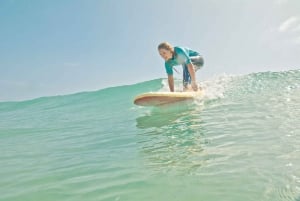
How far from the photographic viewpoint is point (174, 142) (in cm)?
371

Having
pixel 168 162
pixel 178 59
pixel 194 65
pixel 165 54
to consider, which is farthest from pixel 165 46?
pixel 168 162

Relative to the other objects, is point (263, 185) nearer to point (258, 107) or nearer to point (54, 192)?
point (54, 192)

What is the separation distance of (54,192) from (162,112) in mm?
4322

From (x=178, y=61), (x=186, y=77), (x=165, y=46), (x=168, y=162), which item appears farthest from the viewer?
(x=186, y=77)

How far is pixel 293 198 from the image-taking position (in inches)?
75.1

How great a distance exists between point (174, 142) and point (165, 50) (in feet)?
12.3

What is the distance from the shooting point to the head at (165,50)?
7.08m

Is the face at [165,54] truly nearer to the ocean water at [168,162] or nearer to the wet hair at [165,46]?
the wet hair at [165,46]

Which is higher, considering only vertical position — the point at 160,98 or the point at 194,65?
the point at 194,65

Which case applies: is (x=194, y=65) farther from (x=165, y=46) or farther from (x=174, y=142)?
(x=174, y=142)

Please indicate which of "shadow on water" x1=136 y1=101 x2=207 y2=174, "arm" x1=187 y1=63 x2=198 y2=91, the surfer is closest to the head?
the surfer

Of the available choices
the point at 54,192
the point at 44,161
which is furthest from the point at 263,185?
the point at 44,161

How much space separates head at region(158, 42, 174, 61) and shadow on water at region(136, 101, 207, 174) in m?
1.62

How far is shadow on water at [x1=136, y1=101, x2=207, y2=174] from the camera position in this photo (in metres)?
2.82
